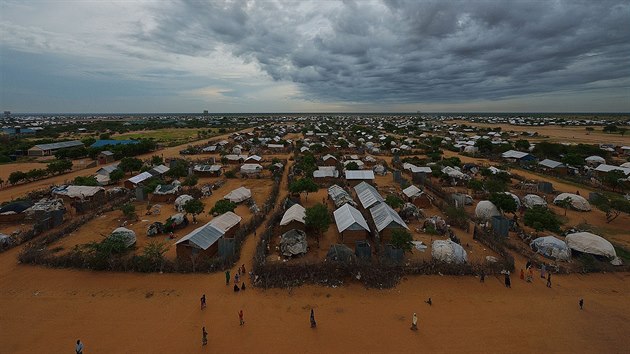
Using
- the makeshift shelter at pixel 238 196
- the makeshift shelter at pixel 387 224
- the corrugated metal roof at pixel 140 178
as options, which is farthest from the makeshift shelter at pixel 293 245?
the corrugated metal roof at pixel 140 178

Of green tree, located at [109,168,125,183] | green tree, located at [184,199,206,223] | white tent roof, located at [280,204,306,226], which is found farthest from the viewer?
green tree, located at [109,168,125,183]

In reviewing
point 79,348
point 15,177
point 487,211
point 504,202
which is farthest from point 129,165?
point 504,202

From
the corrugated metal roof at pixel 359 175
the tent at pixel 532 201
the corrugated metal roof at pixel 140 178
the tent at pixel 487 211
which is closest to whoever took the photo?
the tent at pixel 487 211

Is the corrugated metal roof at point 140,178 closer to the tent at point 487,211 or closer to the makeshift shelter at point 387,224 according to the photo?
the makeshift shelter at point 387,224

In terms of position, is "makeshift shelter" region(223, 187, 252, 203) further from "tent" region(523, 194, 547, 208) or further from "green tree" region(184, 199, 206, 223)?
"tent" region(523, 194, 547, 208)

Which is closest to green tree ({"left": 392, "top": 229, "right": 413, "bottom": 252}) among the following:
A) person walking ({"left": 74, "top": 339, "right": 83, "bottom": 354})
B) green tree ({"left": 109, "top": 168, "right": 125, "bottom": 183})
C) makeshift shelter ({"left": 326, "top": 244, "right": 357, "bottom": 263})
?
makeshift shelter ({"left": 326, "top": 244, "right": 357, "bottom": 263})

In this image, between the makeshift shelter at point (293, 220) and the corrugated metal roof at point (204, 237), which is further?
the makeshift shelter at point (293, 220)

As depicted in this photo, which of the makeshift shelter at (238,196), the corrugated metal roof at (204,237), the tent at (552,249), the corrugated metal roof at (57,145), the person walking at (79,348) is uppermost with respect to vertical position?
the corrugated metal roof at (57,145)

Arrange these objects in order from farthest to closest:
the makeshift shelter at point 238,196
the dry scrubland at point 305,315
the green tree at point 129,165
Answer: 1. the green tree at point 129,165
2. the makeshift shelter at point 238,196
3. the dry scrubland at point 305,315
